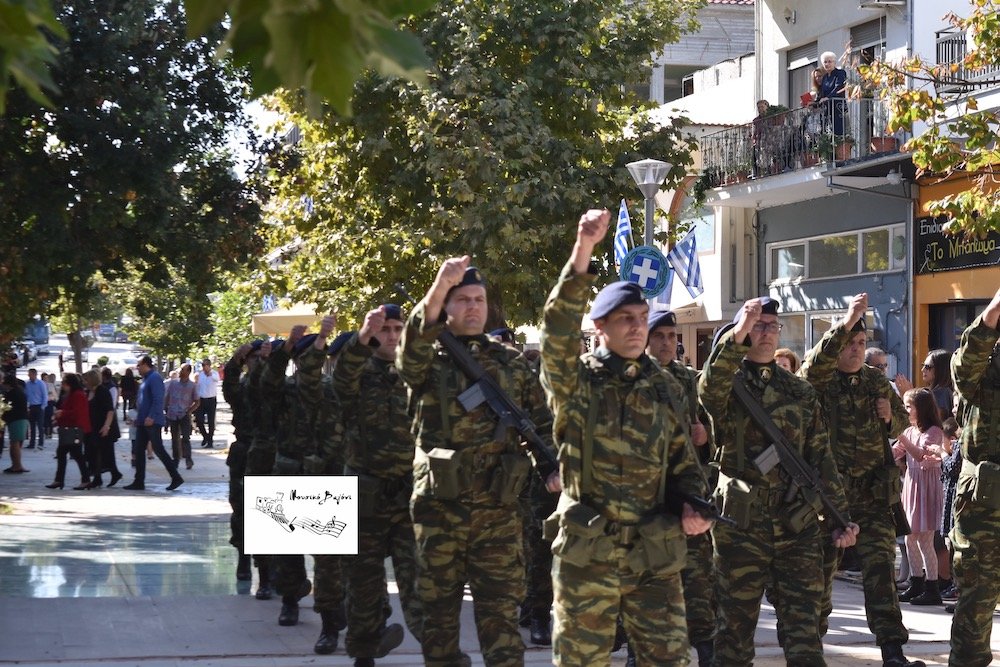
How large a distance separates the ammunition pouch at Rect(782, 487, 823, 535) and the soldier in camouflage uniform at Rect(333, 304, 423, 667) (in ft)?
6.62

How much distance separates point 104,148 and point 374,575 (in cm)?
788

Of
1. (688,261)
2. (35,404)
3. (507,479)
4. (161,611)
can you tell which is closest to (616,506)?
(507,479)

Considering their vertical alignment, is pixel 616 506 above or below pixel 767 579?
above

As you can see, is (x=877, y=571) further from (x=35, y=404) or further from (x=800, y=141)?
(x=35, y=404)

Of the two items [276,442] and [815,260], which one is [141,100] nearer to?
[276,442]

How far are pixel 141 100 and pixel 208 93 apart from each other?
1.06 m

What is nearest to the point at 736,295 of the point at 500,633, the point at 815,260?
the point at 815,260

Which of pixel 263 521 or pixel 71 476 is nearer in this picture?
pixel 263 521

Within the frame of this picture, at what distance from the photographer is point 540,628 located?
9.15 metres

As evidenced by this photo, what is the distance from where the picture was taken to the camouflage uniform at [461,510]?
6789 mm

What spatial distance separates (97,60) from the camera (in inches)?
574

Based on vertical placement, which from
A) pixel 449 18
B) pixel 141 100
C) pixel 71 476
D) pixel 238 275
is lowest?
pixel 71 476

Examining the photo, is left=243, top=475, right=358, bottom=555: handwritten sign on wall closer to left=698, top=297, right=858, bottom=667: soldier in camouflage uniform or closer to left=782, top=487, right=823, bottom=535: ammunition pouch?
left=698, top=297, right=858, bottom=667: soldier in camouflage uniform

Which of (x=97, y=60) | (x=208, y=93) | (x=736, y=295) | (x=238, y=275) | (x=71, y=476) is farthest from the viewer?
(x=736, y=295)
